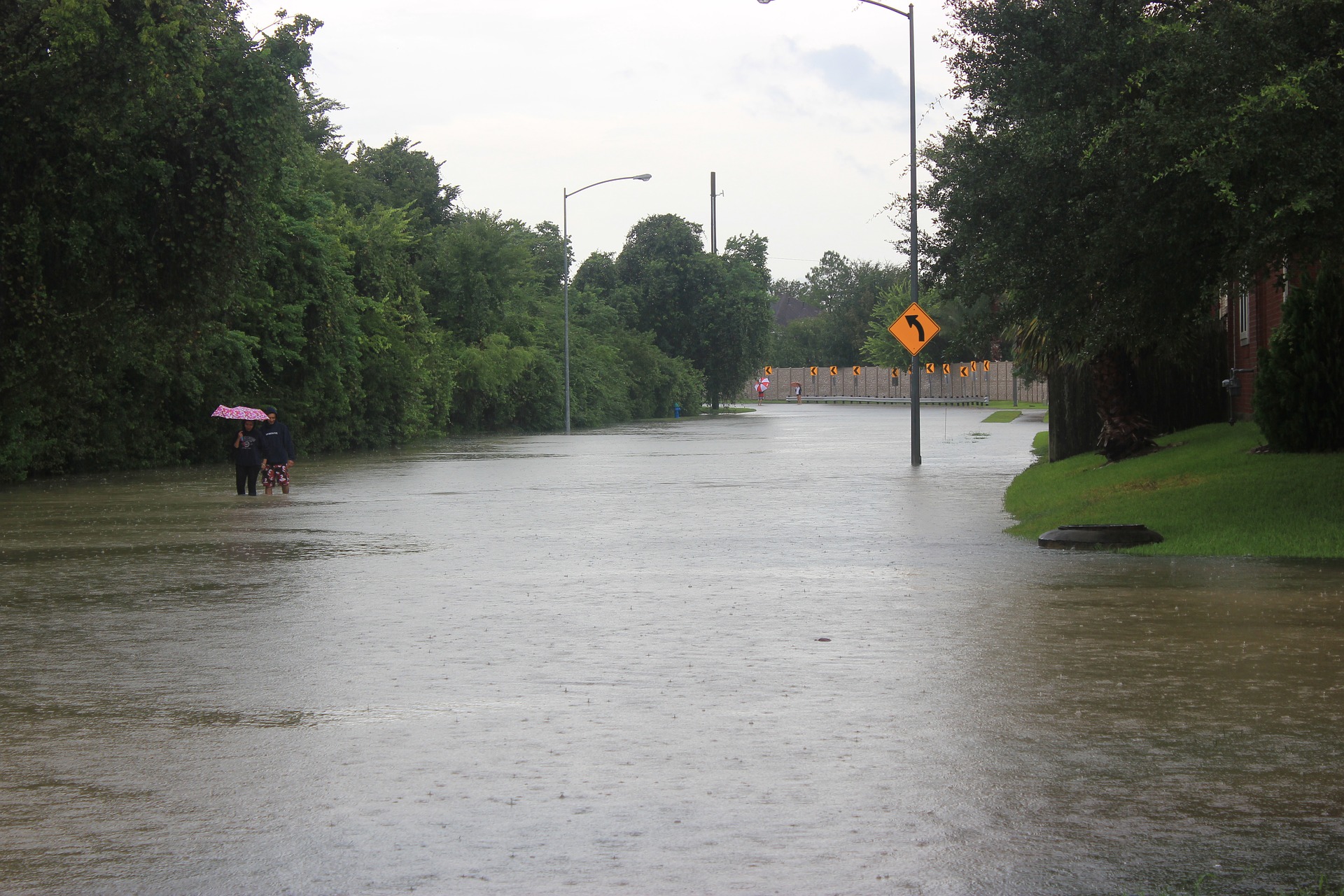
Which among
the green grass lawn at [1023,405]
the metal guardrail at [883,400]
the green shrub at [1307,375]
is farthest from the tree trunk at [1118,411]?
the metal guardrail at [883,400]

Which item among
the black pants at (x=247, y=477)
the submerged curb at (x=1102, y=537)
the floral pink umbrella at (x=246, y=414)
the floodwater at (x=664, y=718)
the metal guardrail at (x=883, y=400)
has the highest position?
the floral pink umbrella at (x=246, y=414)

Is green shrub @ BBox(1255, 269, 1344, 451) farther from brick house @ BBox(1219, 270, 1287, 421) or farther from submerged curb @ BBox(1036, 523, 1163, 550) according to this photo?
submerged curb @ BBox(1036, 523, 1163, 550)

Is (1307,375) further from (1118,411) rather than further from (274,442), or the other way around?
(274,442)

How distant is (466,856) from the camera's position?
205 inches

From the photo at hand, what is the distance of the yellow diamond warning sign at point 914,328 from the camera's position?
2964 cm

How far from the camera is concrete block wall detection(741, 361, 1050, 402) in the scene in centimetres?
10438

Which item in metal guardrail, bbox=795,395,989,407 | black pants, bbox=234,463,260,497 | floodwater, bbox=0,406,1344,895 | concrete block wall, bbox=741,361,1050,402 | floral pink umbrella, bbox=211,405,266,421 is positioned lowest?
floodwater, bbox=0,406,1344,895

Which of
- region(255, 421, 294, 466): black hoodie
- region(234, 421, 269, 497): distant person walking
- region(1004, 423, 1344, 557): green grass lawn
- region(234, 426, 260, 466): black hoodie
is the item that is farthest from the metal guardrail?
region(234, 426, 260, 466): black hoodie

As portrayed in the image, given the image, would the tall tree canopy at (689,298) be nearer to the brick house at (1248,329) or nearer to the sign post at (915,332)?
the sign post at (915,332)

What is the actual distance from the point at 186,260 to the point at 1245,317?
1892 cm

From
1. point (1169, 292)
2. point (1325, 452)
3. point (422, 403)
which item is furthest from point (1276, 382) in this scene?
point (422, 403)

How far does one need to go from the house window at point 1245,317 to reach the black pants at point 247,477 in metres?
16.8

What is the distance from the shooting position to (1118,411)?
80.4 feet

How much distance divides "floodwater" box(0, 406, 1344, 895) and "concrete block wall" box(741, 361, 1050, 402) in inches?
3175
